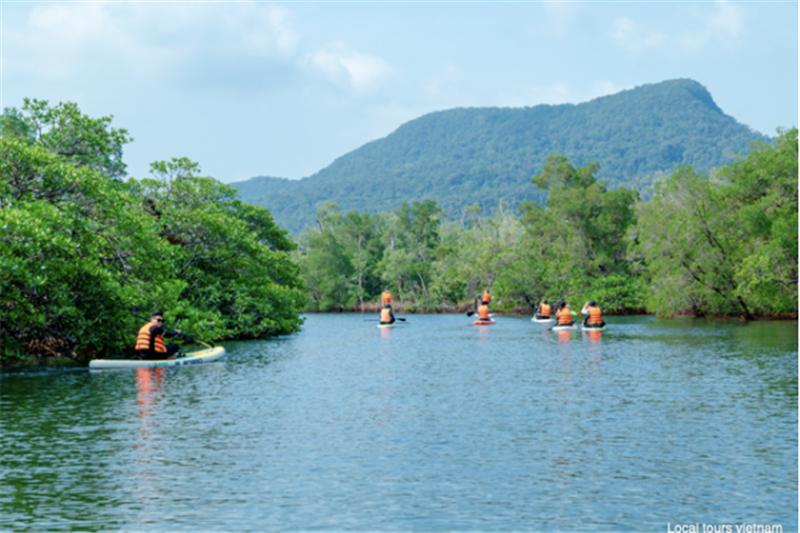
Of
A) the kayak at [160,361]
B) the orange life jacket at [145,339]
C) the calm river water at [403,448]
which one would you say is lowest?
the calm river water at [403,448]

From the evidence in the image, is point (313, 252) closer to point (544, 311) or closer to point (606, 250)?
point (606, 250)

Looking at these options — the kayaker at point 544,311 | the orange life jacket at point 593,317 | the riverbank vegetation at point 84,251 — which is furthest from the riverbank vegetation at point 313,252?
the orange life jacket at point 593,317

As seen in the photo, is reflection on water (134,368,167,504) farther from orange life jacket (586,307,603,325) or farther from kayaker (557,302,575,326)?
kayaker (557,302,575,326)

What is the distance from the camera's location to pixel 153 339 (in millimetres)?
27531

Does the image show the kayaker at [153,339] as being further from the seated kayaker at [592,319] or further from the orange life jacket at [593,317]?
the orange life jacket at [593,317]

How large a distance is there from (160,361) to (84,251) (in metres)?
4.47

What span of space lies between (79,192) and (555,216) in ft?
187

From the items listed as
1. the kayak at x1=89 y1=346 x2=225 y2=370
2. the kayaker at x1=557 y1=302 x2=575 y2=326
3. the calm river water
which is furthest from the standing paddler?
the kayak at x1=89 y1=346 x2=225 y2=370

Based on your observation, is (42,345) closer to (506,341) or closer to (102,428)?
(102,428)

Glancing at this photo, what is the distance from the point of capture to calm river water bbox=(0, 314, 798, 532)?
10.5m

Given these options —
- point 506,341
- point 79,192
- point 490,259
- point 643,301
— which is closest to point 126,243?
point 79,192

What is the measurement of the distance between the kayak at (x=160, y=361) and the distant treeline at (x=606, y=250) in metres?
37.4

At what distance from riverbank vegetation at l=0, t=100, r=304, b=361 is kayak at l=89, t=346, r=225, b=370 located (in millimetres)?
1073

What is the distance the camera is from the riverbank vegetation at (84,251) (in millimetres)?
24000
